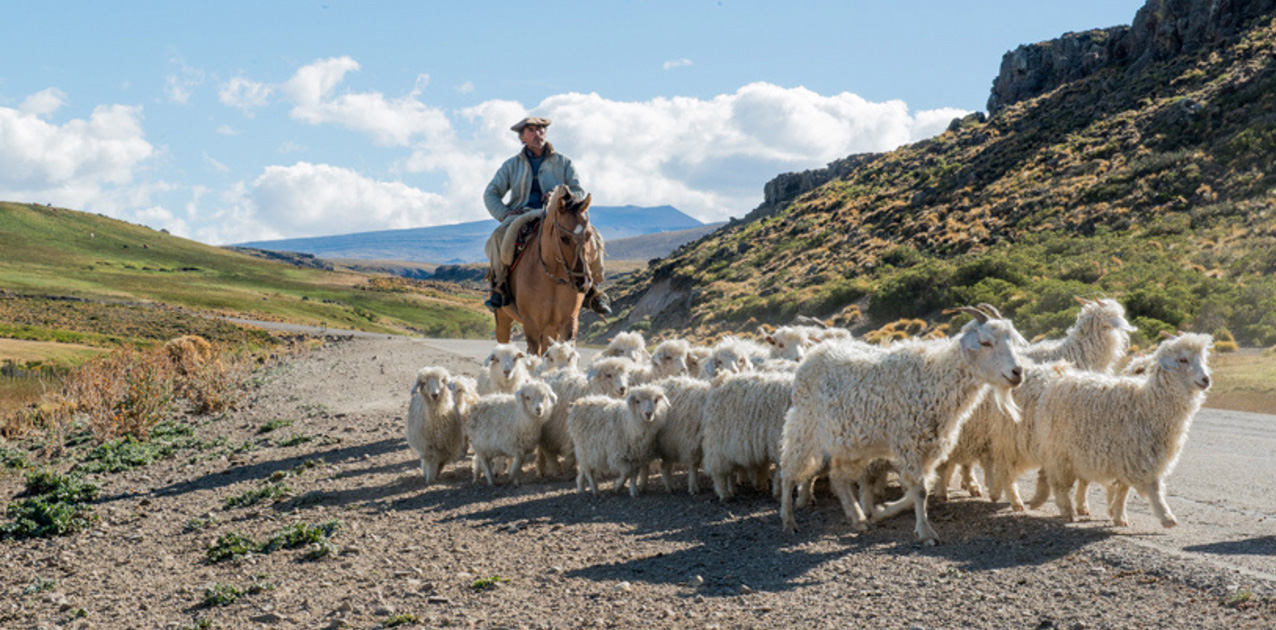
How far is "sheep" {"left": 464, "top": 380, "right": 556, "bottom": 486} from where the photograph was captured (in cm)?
998

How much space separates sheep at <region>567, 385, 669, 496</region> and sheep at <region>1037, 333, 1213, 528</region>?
10.9 feet

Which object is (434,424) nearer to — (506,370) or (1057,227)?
(506,370)

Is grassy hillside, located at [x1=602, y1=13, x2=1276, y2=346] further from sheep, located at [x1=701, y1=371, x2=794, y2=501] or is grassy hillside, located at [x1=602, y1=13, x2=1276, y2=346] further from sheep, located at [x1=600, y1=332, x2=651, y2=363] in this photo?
sheep, located at [x1=701, y1=371, x2=794, y2=501]

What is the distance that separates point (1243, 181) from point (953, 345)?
33193 millimetres

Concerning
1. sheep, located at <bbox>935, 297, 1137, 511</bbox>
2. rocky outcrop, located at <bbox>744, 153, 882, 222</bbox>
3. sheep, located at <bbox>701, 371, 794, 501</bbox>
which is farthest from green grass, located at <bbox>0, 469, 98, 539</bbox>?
rocky outcrop, located at <bbox>744, 153, 882, 222</bbox>

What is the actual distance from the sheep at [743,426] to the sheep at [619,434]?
516 millimetres

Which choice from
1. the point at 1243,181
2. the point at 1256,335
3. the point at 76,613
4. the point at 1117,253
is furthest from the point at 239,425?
the point at 1243,181

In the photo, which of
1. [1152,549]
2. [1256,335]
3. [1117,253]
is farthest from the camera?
[1117,253]

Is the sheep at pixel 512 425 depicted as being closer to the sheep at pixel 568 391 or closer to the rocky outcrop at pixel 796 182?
the sheep at pixel 568 391

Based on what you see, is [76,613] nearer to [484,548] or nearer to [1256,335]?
[484,548]

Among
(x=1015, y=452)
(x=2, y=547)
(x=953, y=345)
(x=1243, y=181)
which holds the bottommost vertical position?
(x=2, y=547)

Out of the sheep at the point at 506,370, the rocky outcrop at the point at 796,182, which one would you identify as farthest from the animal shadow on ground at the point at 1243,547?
the rocky outcrop at the point at 796,182

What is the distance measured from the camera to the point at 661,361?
38.4 ft

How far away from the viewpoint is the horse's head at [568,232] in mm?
13109
